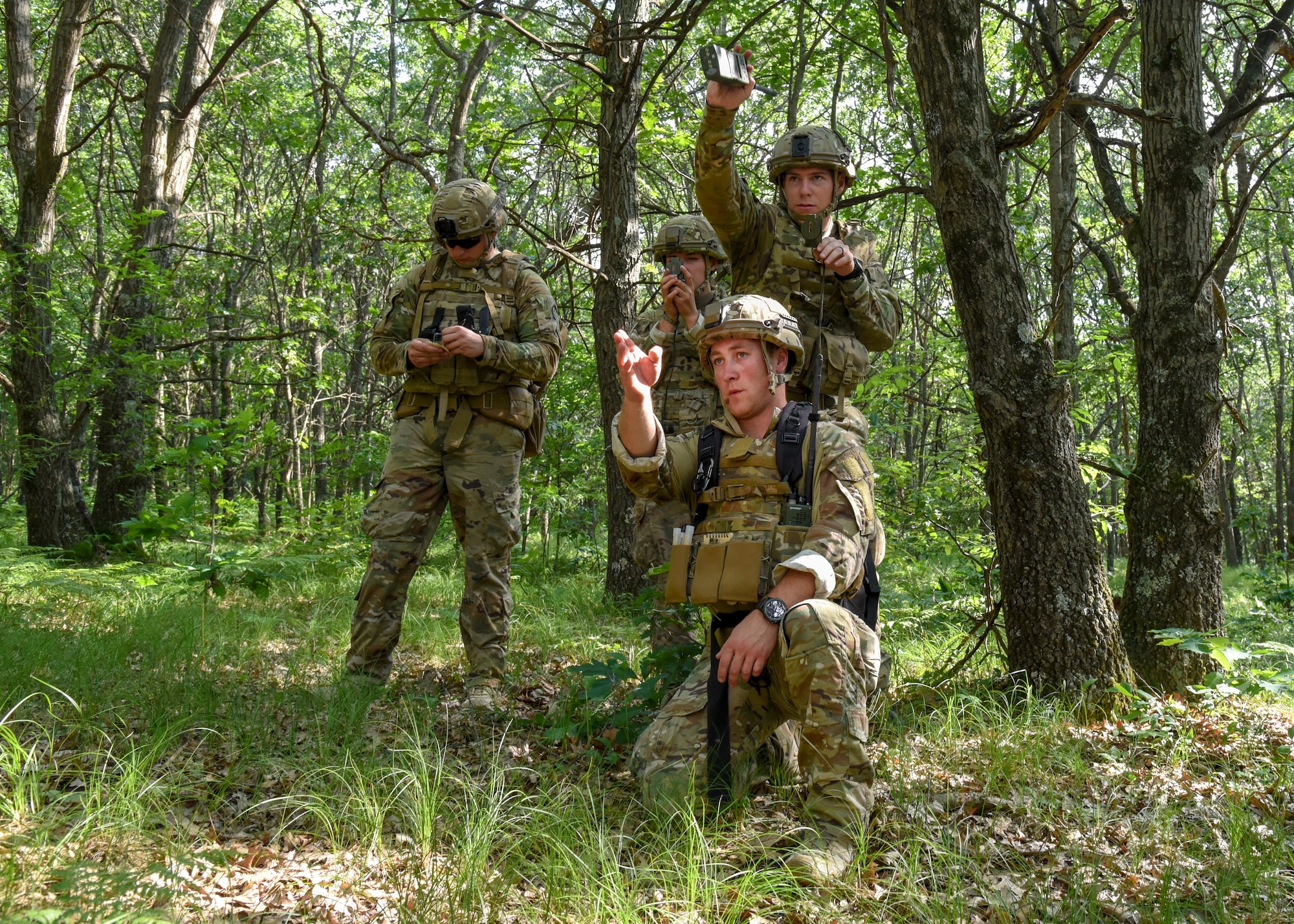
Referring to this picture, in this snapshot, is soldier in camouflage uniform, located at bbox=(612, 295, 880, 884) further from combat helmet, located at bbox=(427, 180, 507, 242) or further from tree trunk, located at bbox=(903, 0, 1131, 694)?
combat helmet, located at bbox=(427, 180, 507, 242)

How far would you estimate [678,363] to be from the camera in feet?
17.0

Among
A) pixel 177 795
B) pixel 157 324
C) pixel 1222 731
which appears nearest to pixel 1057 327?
pixel 1222 731

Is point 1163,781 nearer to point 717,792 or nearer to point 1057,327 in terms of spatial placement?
point 717,792

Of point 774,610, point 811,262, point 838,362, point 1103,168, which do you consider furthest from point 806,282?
point 1103,168

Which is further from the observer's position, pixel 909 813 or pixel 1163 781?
pixel 1163 781

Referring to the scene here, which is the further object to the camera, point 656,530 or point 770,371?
point 656,530

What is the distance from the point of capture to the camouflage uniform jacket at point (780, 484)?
301 cm

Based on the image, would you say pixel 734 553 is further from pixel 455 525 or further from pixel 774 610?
pixel 455 525

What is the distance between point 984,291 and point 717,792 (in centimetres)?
254

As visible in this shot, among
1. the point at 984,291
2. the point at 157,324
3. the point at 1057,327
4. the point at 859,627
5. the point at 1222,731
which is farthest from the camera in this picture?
the point at 1057,327

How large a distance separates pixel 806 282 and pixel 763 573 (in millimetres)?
1834

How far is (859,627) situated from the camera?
3176 millimetres

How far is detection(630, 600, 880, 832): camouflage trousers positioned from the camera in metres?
2.78

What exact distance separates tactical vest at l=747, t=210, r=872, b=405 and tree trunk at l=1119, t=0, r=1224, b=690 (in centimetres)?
147
